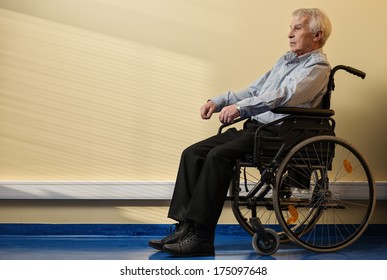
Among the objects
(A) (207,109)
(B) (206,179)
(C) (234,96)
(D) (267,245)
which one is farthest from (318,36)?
(D) (267,245)

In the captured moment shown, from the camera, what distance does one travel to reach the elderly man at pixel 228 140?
314cm

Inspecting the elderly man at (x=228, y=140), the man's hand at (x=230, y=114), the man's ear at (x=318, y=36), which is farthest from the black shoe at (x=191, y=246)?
the man's ear at (x=318, y=36)

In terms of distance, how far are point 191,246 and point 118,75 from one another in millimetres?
1255

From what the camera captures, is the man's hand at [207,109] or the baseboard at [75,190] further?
the baseboard at [75,190]

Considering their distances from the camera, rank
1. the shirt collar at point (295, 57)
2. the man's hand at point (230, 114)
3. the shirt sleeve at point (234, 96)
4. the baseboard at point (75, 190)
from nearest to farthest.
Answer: the man's hand at point (230, 114) → the shirt collar at point (295, 57) → the shirt sleeve at point (234, 96) → the baseboard at point (75, 190)

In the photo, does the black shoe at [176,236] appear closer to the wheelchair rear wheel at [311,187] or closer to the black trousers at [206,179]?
the black trousers at [206,179]

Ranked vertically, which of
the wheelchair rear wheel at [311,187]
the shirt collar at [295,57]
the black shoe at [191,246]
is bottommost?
the black shoe at [191,246]

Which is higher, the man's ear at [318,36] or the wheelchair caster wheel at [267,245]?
the man's ear at [318,36]

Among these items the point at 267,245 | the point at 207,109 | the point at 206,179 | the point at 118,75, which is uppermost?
the point at 118,75

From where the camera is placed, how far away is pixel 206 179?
3.16 m

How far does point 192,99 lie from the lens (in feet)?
13.2

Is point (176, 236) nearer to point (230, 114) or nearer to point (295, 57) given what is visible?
point (230, 114)

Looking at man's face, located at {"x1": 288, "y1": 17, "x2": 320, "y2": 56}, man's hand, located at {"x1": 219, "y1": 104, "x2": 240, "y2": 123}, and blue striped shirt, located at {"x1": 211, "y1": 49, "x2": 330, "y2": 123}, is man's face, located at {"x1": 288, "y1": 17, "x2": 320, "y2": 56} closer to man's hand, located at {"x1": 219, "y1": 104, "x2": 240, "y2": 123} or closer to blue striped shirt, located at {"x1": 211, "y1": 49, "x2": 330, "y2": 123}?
blue striped shirt, located at {"x1": 211, "y1": 49, "x2": 330, "y2": 123}

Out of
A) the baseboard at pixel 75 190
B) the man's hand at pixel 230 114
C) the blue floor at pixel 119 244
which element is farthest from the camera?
the baseboard at pixel 75 190
